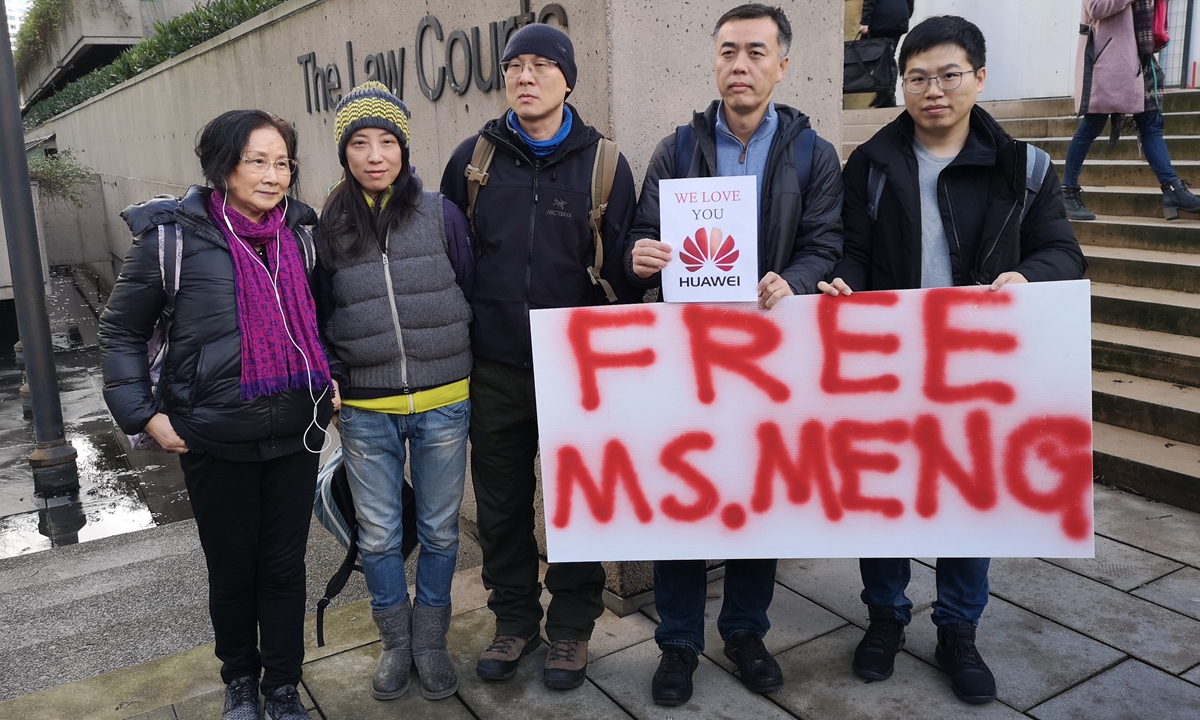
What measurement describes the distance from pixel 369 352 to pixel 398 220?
1.39 feet

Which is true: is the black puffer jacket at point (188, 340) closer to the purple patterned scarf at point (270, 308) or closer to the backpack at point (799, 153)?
the purple patterned scarf at point (270, 308)

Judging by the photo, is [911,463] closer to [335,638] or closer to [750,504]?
[750,504]

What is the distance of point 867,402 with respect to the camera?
3.00 m

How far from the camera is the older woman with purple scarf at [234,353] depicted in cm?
278

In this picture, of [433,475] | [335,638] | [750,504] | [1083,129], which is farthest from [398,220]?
[1083,129]

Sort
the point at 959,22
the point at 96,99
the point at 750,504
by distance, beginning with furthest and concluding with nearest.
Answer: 1. the point at 96,99
2. the point at 750,504
3. the point at 959,22

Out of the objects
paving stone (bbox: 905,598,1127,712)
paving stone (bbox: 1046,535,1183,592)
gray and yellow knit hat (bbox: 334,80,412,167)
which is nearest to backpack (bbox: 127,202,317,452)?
gray and yellow knit hat (bbox: 334,80,412,167)

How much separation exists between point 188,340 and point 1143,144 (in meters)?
6.42

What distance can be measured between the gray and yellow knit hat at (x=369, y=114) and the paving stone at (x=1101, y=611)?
288cm

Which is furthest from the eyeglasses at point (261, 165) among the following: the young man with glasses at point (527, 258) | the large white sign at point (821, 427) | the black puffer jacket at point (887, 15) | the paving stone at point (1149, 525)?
the black puffer jacket at point (887, 15)

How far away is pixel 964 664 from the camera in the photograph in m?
3.16

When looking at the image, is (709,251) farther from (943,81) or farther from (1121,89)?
(1121,89)

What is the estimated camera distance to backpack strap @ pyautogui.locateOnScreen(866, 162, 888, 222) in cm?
308

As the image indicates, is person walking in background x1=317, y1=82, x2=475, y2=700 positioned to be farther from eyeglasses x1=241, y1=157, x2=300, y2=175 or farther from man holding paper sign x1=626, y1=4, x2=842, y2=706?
man holding paper sign x1=626, y1=4, x2=842, y2=706
